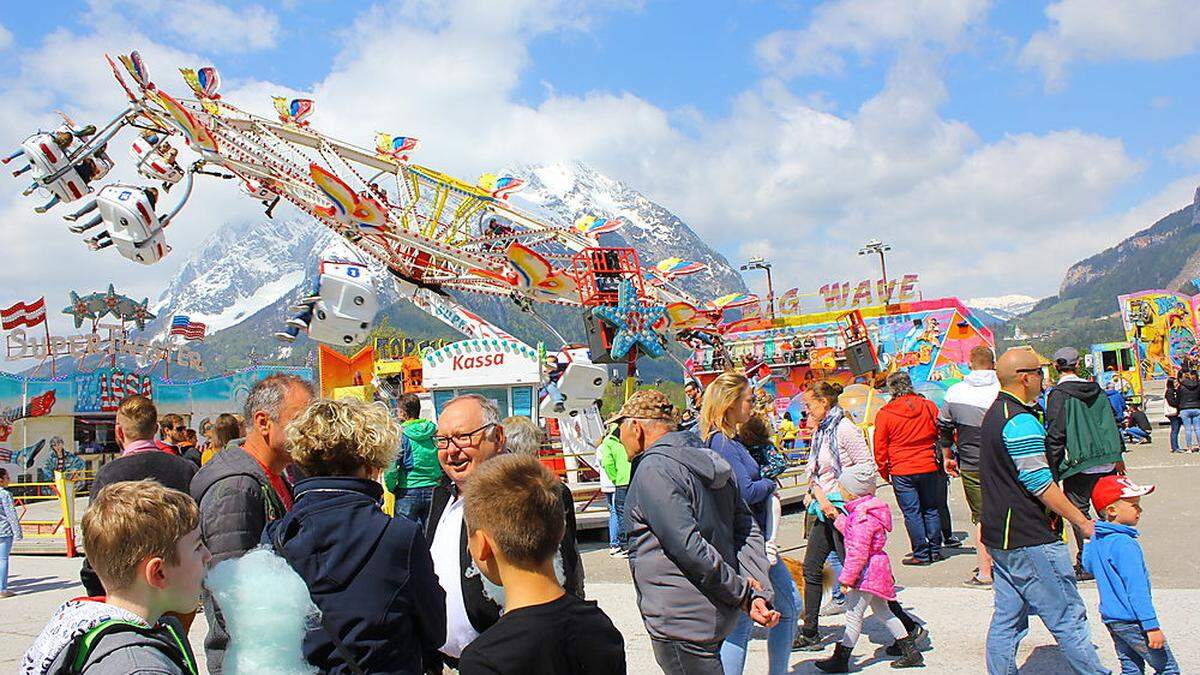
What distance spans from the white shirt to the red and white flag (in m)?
34.6

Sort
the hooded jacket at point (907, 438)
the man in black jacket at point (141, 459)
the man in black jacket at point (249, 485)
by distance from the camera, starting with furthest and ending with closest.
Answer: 1. the hooded jacket at point (907, 438)
2. the man in black jacket at point (141, 459)
3. the man in black jacket at point (249, 485)

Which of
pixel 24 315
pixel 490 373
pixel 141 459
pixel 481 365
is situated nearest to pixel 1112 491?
pixel 141 459

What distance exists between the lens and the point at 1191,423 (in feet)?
52.4

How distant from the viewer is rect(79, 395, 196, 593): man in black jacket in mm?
4668

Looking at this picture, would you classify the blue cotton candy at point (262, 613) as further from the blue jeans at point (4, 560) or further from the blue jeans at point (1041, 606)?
the blue jeans at point (4, 560)

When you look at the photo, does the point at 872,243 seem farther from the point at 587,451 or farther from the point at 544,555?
the point at 544,555

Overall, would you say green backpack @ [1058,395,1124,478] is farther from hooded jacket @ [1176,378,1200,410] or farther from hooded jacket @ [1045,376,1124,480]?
hooded jacket @ [1176,378,1200,410]

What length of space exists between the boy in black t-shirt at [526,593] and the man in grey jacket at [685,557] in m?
1.21

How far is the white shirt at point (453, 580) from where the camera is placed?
10.1 ft

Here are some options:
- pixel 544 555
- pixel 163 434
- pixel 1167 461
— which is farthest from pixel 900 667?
pixel 1167 461

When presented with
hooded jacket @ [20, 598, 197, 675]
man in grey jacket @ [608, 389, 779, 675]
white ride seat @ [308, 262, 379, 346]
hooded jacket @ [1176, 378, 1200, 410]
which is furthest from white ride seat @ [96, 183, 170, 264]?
hooded jacket @ [1176, 378, 1200, 410]

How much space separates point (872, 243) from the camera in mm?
41906

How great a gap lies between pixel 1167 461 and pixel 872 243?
27785 millimetres

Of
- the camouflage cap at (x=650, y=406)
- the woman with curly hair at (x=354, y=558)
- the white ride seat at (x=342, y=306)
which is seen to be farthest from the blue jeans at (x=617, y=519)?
the woman with curly hair at (x=354, y=558)
